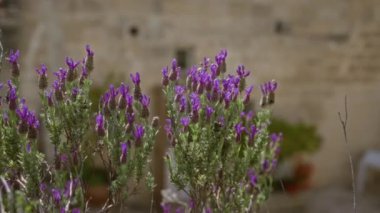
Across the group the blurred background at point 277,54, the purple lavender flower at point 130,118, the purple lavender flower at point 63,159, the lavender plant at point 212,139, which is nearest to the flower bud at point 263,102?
the lavender plant at point 212,139

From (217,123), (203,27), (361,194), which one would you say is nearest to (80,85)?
→ (217,123)

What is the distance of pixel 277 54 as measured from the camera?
305 inches

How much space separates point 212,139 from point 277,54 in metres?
5.51

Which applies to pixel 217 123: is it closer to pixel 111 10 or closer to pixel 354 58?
pixel 111 10

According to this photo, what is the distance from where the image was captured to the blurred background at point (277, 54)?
6.52 m

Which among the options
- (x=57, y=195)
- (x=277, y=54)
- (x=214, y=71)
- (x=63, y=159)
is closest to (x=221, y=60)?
(x=214, y=71)

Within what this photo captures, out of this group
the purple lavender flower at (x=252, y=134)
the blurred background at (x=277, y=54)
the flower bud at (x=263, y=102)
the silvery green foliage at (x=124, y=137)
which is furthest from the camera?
the blurred background at (x=277, y=54)

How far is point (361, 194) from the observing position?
7586 mm

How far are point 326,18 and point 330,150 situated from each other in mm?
1539

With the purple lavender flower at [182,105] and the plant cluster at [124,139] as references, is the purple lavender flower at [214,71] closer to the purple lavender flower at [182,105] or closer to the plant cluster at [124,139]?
the plant cluster at [124,139]

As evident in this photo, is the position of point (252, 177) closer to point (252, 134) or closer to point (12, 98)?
point (252, 134)

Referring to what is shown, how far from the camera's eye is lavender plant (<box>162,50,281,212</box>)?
7.66 ft

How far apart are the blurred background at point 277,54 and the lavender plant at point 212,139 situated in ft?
13.0

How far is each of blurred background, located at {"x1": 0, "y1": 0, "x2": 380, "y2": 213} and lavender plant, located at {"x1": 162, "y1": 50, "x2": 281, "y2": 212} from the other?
3977 mm
